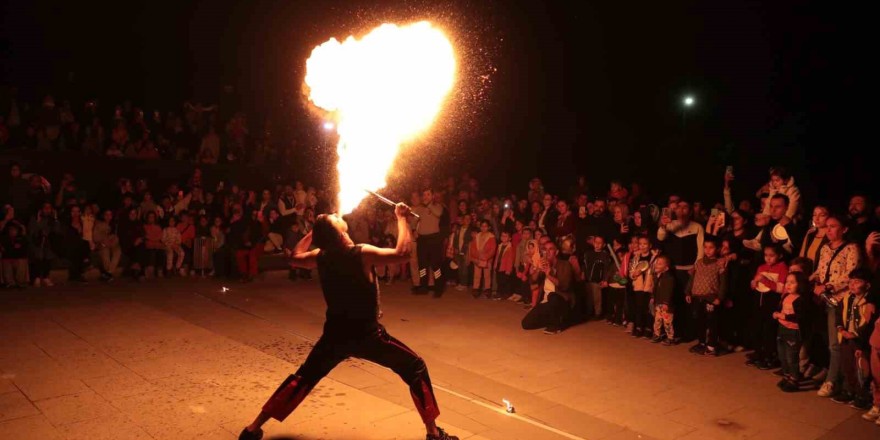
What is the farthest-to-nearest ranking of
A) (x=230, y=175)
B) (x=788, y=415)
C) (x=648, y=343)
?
(x=230, y=175), (x=648, y=343), (x=788, y=415)

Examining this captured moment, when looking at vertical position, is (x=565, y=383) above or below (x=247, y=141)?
below

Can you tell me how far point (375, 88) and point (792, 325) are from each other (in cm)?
520

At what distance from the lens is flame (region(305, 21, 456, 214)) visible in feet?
19.7

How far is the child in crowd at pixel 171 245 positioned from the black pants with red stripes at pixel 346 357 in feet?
31.2

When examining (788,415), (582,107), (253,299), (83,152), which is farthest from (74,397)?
(582,107)

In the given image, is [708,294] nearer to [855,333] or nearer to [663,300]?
[663,300]

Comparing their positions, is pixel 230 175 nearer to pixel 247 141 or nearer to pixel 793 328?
pixel 247 141

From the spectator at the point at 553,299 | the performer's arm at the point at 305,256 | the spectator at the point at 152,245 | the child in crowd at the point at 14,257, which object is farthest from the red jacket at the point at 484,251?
the child in crowd at the point at 14,257

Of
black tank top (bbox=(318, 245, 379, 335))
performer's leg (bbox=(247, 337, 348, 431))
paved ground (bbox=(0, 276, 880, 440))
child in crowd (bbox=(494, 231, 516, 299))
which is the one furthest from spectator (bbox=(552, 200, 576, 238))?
performer's leg (bbox=(247, 337, 348, 431))

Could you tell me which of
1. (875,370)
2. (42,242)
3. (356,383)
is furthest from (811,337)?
(42,242)

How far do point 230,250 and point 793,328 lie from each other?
33.7ft

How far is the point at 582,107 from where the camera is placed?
59.7ft

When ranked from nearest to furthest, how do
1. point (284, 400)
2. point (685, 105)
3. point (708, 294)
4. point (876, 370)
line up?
point (284, 400)
point (876, 370)
point (708, 294)
point (685, 105)

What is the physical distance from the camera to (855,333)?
6.25m
